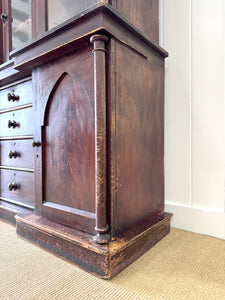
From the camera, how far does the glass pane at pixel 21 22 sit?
1.06 meters

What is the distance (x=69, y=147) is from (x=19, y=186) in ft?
1.50

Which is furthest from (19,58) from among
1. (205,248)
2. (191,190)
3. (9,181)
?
(205,248)

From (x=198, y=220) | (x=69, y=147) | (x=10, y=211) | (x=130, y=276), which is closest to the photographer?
(x=130, y=276)

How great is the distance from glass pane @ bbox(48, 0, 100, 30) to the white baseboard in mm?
1025

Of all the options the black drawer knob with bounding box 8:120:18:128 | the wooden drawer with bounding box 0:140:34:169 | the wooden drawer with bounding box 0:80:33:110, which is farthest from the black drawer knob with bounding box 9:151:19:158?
the wooden drawer with bounding box 0:80:33:110

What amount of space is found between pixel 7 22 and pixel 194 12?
3.34ft

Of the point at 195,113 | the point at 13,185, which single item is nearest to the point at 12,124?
the point at 13,185

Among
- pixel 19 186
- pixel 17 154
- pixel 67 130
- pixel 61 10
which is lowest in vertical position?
pixel 19 186

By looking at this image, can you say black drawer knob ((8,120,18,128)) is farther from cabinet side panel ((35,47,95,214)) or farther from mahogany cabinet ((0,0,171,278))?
cabinet side panel ((35,47,95,214))

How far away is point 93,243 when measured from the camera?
0.73m

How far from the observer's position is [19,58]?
0.97 metres

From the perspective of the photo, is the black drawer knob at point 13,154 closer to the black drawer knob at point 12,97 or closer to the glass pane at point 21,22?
the black drawer knob at point 12,97

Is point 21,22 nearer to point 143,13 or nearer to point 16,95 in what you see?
point 16,95

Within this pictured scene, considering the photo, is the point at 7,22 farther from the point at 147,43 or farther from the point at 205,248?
the point at 205,248
